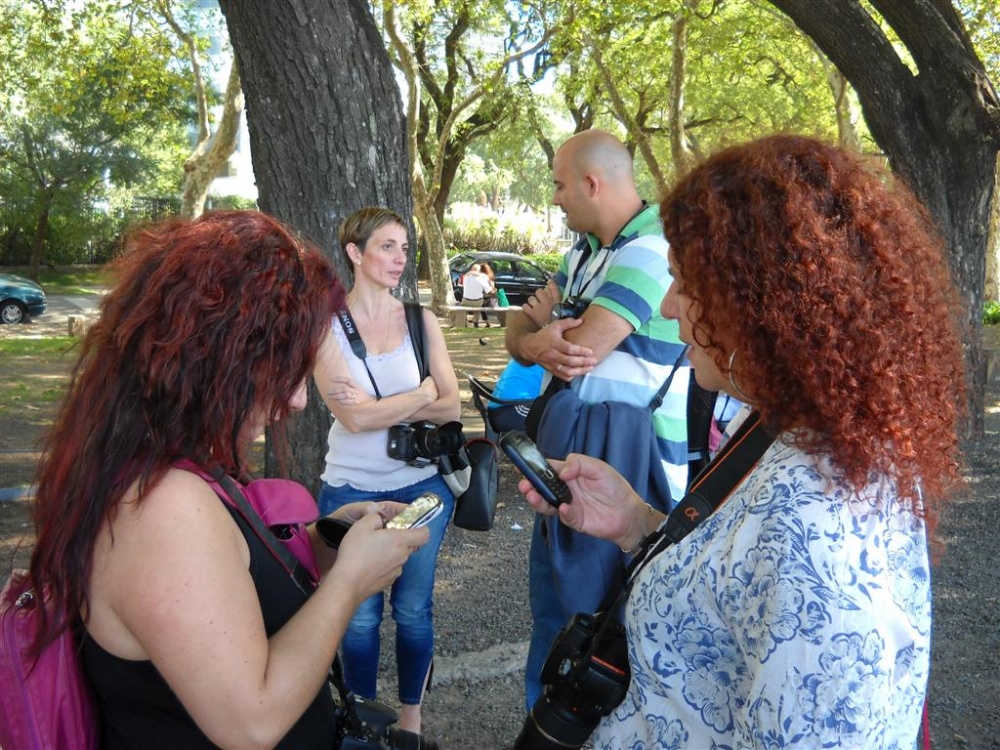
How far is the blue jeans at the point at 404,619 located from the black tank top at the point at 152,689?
5.59ft

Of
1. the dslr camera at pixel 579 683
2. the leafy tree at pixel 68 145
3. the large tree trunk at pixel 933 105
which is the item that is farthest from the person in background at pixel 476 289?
the dslr camera at pixel 579 683

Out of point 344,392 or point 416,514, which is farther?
point 344,392

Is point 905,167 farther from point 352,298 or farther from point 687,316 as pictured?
point 687,316

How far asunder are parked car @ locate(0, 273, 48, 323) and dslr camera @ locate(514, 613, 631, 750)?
2060 centimetres

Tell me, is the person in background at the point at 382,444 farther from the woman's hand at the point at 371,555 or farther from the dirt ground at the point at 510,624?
the woman's hand at the point at 371,555

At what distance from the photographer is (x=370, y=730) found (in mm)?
1865

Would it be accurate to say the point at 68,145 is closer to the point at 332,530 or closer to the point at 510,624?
the point at 510,624

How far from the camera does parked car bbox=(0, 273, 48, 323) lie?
64.7 feet

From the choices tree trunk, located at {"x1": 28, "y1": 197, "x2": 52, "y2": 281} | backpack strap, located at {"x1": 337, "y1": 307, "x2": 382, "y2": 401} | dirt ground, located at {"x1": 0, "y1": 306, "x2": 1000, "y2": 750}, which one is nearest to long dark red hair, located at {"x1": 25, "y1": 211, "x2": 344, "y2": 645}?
dirt ground, located at {"x1": 0, "y1": 306, "x2": 1000, "y2": 750}

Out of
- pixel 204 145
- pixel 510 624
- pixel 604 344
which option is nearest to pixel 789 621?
pixel 604 344

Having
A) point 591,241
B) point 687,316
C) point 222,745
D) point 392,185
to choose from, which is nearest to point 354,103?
point 392,185

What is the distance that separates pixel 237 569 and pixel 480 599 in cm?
360

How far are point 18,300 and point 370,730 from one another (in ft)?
67.3

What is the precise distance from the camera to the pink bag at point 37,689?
1.51 m
